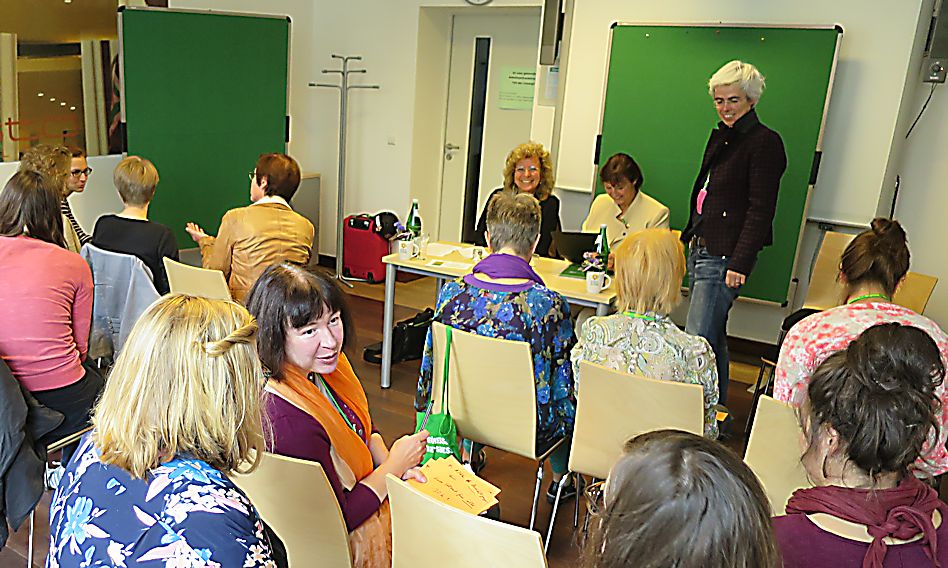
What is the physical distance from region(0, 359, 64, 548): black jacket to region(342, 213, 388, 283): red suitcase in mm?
4042

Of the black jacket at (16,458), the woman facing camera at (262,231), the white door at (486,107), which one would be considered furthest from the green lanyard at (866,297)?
the white door at (486,107)

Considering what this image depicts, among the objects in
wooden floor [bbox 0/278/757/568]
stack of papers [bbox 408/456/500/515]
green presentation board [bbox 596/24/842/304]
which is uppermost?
green presentation board [bbox 596/24/842/304]

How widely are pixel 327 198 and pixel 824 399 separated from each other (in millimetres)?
5996

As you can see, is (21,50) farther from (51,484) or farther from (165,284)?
(51,484)

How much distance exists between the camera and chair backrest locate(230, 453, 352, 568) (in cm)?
153

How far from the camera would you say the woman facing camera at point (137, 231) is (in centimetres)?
338

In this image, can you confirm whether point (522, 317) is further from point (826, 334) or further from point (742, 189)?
point (742, 189)

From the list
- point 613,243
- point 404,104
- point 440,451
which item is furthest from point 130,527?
point 404,104

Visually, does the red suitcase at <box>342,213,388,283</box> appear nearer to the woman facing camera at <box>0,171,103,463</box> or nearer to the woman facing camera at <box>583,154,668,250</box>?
the woman facing camera at <box>583,154,668,250</box>

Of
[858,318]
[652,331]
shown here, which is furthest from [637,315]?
[858,318]

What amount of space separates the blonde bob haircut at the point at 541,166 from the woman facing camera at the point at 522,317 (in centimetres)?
173

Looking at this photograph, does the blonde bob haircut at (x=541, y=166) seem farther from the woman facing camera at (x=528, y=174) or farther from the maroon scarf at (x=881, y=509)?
the maroon scarf at (x=881, y=509)

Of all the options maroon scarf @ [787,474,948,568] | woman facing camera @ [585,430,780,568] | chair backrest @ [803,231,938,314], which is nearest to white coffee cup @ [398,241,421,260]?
chair backrest @ [803,231,938,314]

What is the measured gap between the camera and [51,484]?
2.96m
